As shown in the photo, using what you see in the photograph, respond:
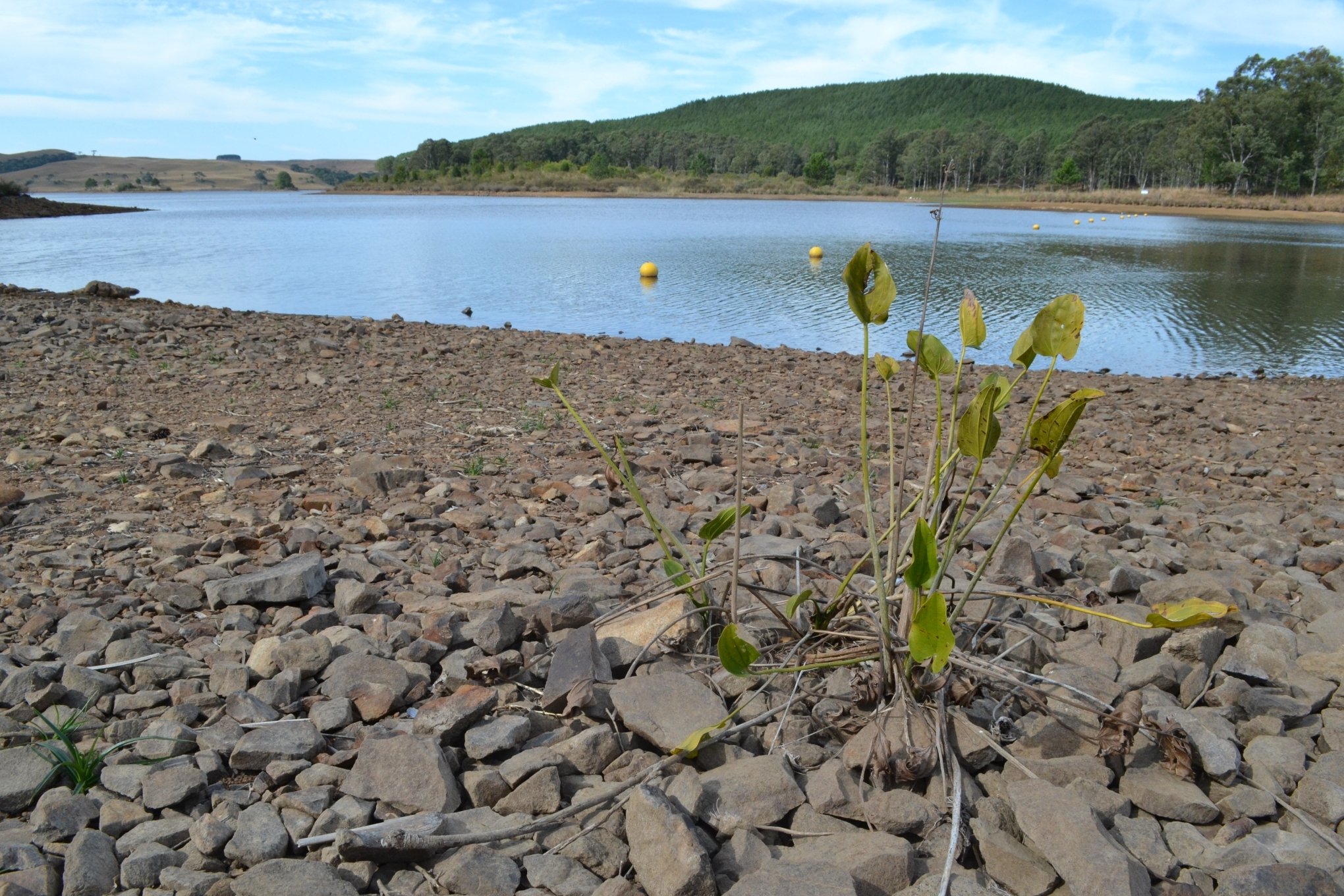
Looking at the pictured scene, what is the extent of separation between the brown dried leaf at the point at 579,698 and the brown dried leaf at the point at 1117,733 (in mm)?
1108

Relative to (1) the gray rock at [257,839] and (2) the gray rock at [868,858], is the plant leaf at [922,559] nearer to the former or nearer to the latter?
(2) the gray rock at [868,858]

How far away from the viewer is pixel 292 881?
5.07 ft

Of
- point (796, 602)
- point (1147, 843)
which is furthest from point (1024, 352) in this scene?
point (1147, 843)

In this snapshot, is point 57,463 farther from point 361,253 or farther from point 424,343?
point 361,253

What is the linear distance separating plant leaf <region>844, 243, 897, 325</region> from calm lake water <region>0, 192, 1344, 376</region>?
9.45 m

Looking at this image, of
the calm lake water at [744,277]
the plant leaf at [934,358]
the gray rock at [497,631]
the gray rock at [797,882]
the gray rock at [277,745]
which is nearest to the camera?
the gray rock at [797,882]

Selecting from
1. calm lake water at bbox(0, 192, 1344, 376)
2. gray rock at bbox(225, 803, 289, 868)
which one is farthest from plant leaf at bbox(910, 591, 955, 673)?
calm lake water at bbox(0, 192, 1344, 376)

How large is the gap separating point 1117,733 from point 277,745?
70.3 inches

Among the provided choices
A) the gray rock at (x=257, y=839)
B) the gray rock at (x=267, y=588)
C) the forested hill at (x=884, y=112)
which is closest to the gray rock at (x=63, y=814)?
the gray rock at (x=257, y=839)

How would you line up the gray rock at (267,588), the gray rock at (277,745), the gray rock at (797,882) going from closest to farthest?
1. the gray rock at (797,882)
2. the gray rock at (277,745)
3. the gray rock at (267,588)

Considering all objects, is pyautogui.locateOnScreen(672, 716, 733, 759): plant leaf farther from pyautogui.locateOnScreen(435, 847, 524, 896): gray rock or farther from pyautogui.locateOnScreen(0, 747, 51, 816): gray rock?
pyautogui.locateOnScreen(0, 747, 51, 816): gray rock

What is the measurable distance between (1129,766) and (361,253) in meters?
24.1

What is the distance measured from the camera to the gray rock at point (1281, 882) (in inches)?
57.4

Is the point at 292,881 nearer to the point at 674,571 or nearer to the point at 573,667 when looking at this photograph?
the point at 573,667
